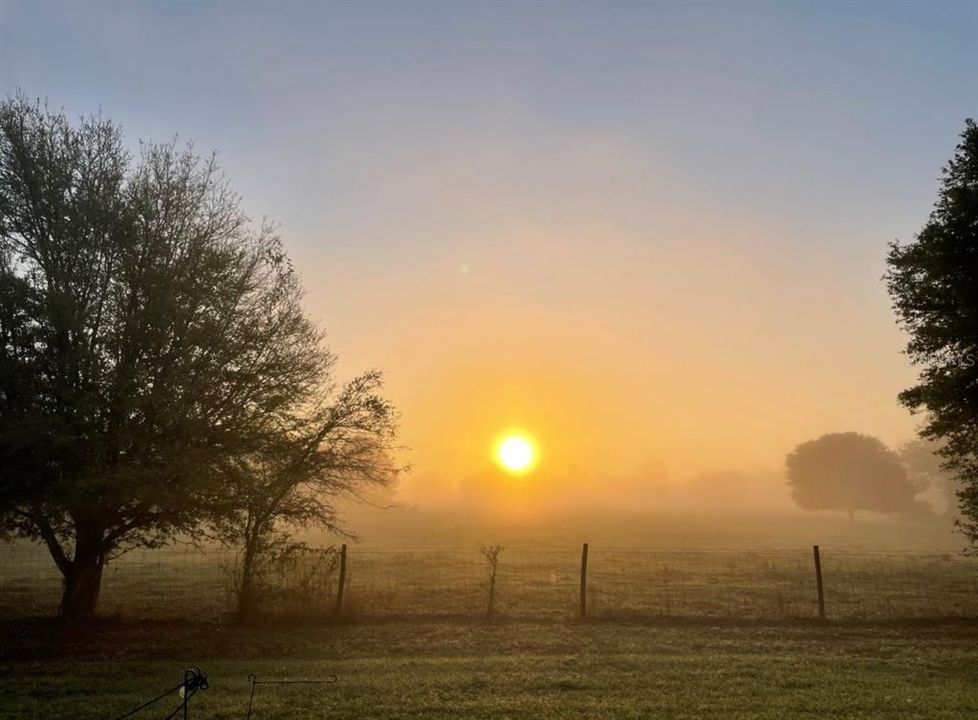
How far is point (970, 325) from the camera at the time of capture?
65.1ft

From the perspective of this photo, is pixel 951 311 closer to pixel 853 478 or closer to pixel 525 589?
pixel 525 589

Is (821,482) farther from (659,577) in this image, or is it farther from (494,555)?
(494,555)

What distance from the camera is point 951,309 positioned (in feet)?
67.6

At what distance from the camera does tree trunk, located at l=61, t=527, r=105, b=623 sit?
60.5 feet

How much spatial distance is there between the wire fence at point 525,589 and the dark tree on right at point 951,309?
5.45m

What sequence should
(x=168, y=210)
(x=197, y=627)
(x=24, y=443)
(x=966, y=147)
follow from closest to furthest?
(x=24, y=443) → (x=197, y=627) → (x=168, y=210) → (x=966, y=147)

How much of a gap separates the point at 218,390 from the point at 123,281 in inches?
156

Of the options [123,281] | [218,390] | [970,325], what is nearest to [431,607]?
[218,390]

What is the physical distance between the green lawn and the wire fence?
5.14 ft

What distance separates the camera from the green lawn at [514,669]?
1076 cm

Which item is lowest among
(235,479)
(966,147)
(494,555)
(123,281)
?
(494,555)

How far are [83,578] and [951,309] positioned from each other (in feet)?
88.6

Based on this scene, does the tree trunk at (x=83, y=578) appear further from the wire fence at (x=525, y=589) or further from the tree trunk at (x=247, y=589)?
the tree trunk at (x=247, y=589)

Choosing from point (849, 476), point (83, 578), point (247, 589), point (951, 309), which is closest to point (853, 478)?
point (849, 476)
